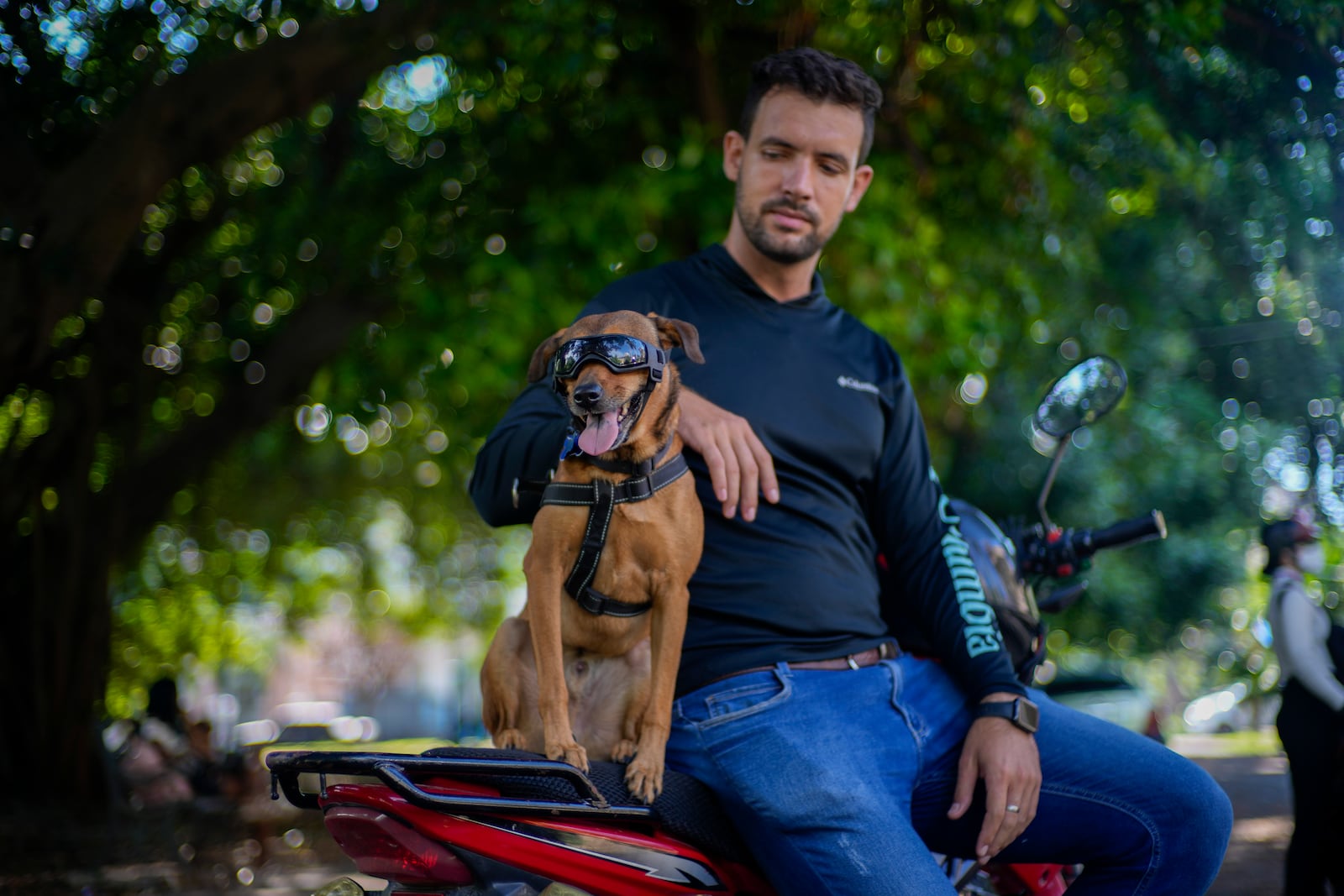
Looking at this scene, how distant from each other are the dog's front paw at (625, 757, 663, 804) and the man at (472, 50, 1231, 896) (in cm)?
11

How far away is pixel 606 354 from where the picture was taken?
2121 millimetres

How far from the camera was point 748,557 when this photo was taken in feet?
8.21

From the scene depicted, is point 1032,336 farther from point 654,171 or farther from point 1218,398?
point 654,171

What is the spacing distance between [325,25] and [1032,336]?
19.6 feet

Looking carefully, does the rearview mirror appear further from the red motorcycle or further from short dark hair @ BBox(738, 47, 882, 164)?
the red motorcycle

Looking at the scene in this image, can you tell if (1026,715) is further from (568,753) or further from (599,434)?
(599,434)

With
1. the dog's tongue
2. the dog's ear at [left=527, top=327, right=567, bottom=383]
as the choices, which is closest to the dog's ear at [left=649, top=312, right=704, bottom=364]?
the dog's ear at [left=527, top=327, right=567, bottom=383]

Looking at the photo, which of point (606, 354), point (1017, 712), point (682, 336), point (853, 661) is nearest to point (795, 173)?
point (682, 336)

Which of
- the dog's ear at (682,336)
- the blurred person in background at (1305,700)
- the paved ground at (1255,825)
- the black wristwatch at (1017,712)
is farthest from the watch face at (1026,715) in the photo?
the blurred person in background at (1305,700)

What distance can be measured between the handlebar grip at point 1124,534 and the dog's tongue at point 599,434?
5.53 feet

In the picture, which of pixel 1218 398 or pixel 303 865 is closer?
pixel 303 865

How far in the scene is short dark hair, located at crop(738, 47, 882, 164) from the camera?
2.79 meters

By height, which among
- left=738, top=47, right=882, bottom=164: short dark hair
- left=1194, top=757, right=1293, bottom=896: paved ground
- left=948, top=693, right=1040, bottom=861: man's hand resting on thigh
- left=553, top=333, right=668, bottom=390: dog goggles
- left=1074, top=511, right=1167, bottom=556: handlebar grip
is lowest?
left=1194, top=757, right=1293, bottom=896: paved ground

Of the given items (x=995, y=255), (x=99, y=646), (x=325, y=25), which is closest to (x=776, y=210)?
(x=325, y=25)
